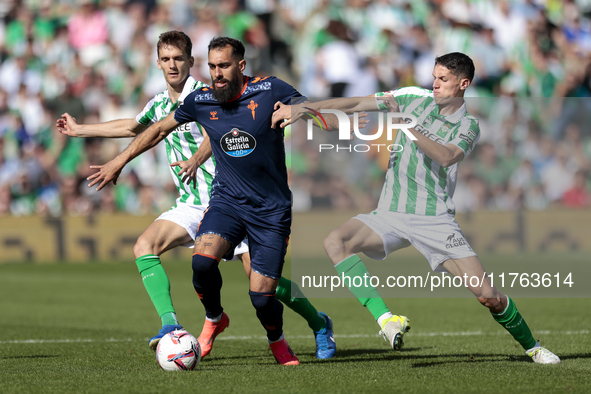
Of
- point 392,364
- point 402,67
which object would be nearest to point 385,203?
point 392,364

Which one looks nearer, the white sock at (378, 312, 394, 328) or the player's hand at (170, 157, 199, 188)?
the white sock at (378, 312, 394, 328)

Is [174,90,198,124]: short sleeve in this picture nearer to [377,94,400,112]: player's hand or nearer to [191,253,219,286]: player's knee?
[191,253,219,286]: player's knee

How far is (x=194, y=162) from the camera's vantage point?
5680 millimetres

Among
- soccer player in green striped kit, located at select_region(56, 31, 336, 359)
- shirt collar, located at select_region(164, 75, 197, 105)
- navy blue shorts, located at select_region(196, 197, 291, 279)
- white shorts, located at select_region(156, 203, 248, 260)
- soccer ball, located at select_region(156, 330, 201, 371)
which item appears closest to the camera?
soccer ball, located at select_region(156, 330, 201, 371)

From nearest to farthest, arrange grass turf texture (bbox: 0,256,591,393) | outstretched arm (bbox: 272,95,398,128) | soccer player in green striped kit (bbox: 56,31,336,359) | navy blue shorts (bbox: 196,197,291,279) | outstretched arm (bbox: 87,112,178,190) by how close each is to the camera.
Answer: grass turf texture (bbox: 0,256,591,393) < outstretched arm (bbox: 272,95,398,128) < navy blue shorts (bbox: 196,197,291,279) < outstretched arm (bbox: 87,112,178,190) < soccer player in green striped kit (bbox: 56,31,336,359)

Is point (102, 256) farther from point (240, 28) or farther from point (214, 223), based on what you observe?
point (214, 223)

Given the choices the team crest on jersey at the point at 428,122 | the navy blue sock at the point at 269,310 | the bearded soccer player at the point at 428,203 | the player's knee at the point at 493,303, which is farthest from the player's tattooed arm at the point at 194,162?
the player's knee at the point at 493,303

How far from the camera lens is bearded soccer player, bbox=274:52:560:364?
5406 millimetres

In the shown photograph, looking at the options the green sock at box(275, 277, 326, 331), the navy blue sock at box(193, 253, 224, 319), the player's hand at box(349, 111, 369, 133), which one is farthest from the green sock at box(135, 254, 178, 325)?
the player's hand at box(349, 111, 369, 133)

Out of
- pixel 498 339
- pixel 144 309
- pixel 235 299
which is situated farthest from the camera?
pixel 235 299

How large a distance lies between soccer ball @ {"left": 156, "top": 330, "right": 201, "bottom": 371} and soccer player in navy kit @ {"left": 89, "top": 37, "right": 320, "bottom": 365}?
415mm

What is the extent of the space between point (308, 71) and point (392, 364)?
10795mm

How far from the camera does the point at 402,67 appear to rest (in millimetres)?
15438

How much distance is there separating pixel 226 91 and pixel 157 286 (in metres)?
1.59
